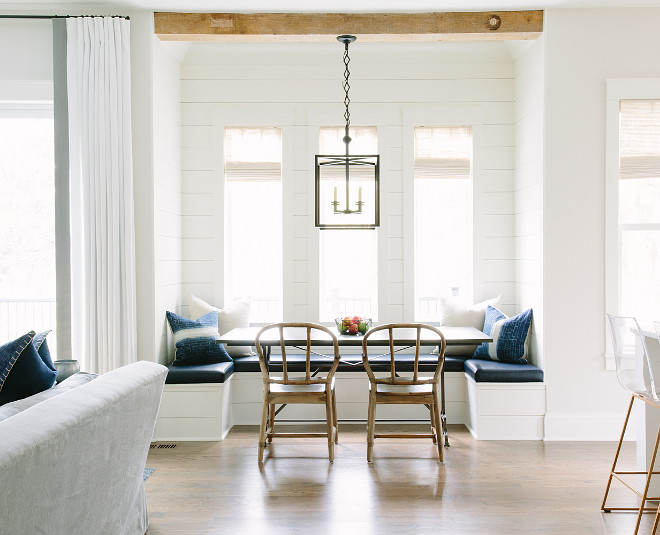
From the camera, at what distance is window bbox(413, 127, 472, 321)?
5.12 m

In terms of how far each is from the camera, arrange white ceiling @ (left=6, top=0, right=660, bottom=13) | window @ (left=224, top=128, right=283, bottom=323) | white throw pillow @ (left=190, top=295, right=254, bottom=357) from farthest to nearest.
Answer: window @ (left=224, top=128, right=283, bottom=323) < white throw pillow @ (left=190, top=295, right=254, bottom=357) < white ceiling @ (left=6, top=0, right=660, bottom=13)

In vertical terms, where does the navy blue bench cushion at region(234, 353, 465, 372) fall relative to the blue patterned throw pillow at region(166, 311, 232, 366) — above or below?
below

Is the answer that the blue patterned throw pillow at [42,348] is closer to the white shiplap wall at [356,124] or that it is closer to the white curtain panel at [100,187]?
the white curtain panel at [100,187]

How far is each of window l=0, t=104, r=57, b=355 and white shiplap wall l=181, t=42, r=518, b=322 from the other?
3.57ft

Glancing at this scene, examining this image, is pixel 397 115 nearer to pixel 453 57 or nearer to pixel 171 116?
pixel 453 57

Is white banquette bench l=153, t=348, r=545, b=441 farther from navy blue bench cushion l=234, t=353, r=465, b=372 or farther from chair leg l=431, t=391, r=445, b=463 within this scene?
chair leg l=431, t=391, r=445, b=463

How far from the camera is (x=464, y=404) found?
15.6 feet

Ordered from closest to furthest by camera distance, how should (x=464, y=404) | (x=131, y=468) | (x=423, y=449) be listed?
(x=131, y=468) < (x=423, y=449) < (x=464, y=404)

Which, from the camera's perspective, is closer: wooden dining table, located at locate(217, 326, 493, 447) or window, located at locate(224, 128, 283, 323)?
wooden dining table, located at locate(217, 326, 493, 447)

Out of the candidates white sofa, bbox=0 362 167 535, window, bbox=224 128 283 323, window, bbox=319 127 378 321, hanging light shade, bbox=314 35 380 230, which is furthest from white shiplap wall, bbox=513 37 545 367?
white sofa, bbox=0 362 167 535

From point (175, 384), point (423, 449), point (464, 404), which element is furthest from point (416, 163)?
point (175, 384)

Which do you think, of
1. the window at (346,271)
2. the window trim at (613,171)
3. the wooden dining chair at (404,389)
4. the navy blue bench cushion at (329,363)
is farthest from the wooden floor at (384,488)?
the window at (346,271)

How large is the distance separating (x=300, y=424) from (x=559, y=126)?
309cm

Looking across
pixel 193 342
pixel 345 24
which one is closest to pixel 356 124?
pixel 345 24
